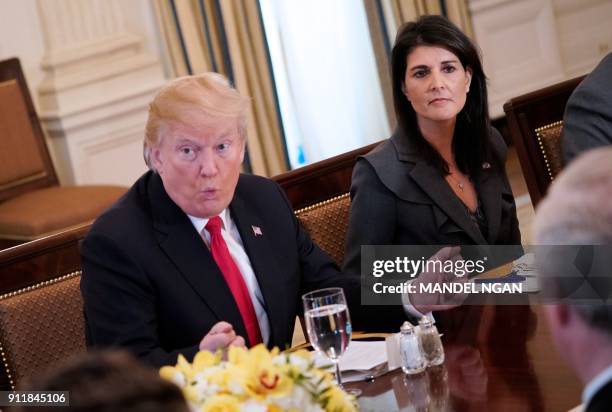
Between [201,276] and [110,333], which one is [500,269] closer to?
[201,276]

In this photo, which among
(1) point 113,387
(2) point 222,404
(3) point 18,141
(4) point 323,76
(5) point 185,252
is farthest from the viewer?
(4) point 323,76

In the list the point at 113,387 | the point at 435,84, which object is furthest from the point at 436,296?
the point at 113,387

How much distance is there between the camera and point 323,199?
308cm

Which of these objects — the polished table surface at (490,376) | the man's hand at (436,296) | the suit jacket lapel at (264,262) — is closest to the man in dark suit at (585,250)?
the polished table surface at (490,376)

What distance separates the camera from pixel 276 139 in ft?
20.9

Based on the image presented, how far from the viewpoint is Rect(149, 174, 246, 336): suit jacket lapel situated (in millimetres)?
2539

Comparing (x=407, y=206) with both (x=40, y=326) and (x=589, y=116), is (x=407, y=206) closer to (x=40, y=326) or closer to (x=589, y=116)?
(x=589, y=116)

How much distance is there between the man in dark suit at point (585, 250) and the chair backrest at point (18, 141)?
4.53 metres

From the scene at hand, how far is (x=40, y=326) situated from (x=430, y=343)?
98 centimetres

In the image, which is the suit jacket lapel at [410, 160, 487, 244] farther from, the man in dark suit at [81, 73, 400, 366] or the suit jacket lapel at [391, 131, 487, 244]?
the man in dark suit at [81, 73, 400, 366]

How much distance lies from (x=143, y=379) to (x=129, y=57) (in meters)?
5.38

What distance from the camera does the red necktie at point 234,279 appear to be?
261 cm

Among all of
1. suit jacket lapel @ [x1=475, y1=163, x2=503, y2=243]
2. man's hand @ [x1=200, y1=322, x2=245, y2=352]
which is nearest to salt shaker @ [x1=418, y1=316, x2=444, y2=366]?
man's hand @ [x1=200, y1=322, x2=245, y2=352]

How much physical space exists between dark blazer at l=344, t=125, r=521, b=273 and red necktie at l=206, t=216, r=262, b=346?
444 millimetres
